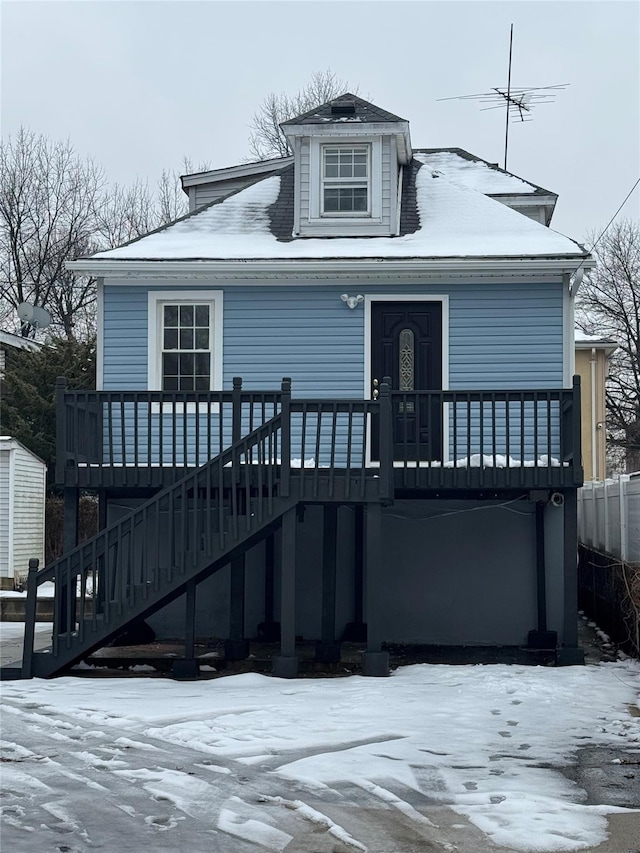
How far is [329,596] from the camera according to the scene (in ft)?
40.3

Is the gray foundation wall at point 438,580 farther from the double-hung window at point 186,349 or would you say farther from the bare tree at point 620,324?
the bare tree at point 620,324

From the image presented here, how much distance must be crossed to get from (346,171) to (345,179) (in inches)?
5.6

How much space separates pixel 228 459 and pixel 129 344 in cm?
311

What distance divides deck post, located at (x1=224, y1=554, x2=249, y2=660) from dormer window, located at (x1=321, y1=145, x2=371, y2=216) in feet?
16.4

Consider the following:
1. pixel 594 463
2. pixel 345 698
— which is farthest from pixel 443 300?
pixel 594 463

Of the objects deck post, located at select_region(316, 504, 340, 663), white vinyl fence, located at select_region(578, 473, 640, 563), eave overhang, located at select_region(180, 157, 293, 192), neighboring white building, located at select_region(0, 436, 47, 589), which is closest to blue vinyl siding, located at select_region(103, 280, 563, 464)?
deck post, located at select_region(316, 504, 340, 663)

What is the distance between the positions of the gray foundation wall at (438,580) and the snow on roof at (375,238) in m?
3.19

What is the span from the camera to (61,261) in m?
36.0

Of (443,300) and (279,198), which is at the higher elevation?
(279,198)

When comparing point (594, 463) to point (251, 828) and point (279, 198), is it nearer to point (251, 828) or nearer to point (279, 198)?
point (279, 198)

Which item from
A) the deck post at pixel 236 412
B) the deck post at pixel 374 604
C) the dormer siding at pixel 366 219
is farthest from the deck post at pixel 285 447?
the dormer siding at pixel 366 219

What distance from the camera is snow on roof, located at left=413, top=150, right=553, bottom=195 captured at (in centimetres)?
1711

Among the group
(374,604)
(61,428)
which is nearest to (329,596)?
(374,604)

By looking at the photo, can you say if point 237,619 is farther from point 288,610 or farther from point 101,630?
point 101,630
